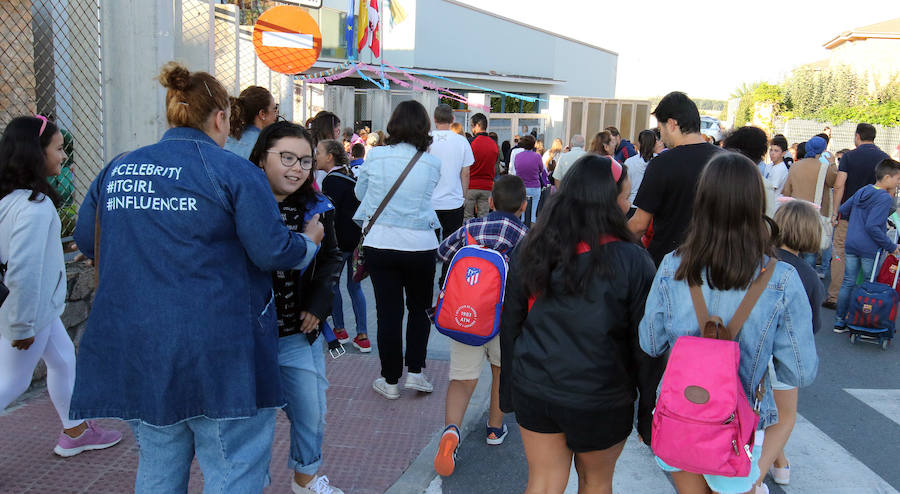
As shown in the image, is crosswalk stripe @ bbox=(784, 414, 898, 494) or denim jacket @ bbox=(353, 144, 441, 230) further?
denim jacket @ bbox=(353, 144, 441, 230)

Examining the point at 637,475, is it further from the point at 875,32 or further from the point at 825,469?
the point at 875,32

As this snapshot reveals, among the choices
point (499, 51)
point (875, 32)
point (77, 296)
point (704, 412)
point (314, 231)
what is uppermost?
point (875, 32)

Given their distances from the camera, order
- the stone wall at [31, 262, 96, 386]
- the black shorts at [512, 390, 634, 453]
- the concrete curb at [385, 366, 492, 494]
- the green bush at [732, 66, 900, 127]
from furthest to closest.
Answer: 1. the green bush at [732, 66, 900, 127]
2. the stone wall at [31, 262, 96, 386]
3. the concrete curb at [385, 366, 492, 494]
4. the black shorts at [512, 390, 634, 453]

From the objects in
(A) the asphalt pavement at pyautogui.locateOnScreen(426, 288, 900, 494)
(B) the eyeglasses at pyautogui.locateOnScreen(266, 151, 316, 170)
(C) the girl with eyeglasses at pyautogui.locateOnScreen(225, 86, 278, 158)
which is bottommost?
(A) the asphalt pavement at pyautogui.locateOnScreen(426, 288, 900, 494)

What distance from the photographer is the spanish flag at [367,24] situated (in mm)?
19344

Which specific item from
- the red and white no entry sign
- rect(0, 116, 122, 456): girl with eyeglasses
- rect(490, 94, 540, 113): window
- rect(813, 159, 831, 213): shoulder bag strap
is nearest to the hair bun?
rect(0, 116, 122, 456): girl with eyeglasses

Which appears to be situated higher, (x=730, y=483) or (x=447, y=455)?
(x=730, y=483)

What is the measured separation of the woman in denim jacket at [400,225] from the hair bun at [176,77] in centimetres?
229

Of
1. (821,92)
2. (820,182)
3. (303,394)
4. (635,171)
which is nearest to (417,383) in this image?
(303,394)

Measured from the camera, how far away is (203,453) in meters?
2.37

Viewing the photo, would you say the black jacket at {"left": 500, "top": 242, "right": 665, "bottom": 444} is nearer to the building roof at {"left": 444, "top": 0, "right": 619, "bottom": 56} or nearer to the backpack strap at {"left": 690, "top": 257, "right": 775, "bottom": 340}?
the backpack strap at {"left": 690, "top": 257, "right": 775, "bottom": 340}

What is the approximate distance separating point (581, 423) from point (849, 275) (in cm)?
609

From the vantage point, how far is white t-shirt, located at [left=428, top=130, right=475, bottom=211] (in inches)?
262

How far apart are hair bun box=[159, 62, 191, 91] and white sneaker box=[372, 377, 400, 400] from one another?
2.98 metres
